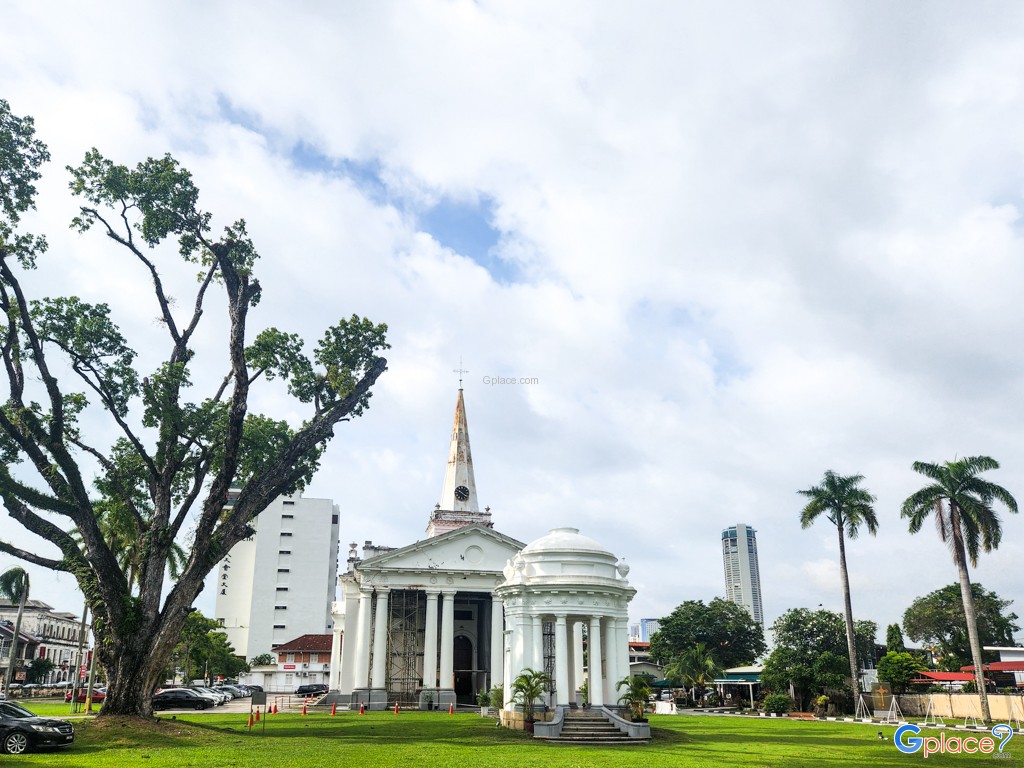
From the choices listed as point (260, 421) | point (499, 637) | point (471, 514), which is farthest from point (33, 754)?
point (471, 514)

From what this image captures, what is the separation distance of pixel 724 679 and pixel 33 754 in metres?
48.1

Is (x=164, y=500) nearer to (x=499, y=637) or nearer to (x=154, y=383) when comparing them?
(x=154, y=383)

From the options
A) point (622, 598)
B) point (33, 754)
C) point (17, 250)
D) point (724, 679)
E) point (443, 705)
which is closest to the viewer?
point (33, 754)

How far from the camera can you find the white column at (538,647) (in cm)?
2494

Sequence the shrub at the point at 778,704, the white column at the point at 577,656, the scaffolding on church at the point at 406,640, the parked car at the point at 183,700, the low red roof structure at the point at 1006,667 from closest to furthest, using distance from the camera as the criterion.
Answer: the white column at the point at 577,656 → the parked car at the point at 183,700 → the shrub at the point at 778,704 → the scaffolding on church at the point at 406,640 → the low red roof structure at the point at 1006,667

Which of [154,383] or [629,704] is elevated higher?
[154,383]

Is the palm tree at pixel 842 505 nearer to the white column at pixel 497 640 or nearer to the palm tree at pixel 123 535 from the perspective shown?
the white column at pixel 497 640

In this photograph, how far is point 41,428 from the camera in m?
23.7

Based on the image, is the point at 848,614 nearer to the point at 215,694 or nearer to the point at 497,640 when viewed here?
the point at 497,640

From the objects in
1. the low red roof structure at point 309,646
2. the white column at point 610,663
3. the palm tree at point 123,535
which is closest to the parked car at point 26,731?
the palm tree at point 123,535

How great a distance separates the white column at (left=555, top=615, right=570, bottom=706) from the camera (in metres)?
24.5

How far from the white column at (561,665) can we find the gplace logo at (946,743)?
9769 millimetres

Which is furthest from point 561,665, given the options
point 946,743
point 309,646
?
point 309,646

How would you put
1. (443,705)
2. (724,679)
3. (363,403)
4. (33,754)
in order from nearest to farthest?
(33,754) → (363,403) → (443,705) → (724,679)
